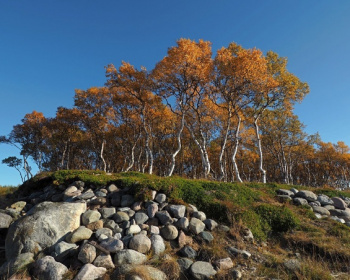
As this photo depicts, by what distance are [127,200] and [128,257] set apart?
3524 mm

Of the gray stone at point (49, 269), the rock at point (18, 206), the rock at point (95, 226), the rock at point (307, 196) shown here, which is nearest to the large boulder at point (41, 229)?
the rock at point (95, 226)

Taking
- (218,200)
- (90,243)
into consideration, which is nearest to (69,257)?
(90,243)

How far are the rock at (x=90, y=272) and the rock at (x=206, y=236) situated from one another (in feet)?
11.4

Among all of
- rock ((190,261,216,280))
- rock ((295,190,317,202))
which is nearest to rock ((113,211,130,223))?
rock ((190,261,216,280))

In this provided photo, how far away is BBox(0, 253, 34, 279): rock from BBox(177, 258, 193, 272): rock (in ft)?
14.3

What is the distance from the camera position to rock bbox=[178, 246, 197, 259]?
7.52 meters

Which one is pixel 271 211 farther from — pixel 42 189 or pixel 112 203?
pixel 42 189

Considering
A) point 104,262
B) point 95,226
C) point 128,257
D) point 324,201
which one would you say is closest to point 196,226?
point 128,257

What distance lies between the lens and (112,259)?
6965mm

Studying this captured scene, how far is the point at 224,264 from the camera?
23.0 ft

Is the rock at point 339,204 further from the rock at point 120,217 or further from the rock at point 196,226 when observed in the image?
the rock at point 120,217

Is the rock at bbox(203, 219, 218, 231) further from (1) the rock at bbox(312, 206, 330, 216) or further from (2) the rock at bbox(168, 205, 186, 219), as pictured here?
(1) the rock at bbox(312, 206, 330, 216)

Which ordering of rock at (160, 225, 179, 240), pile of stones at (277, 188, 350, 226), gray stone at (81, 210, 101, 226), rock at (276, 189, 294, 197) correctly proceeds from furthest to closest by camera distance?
rock at (276, 189, 294, 197) → pile of stones at (277, 188, 350, 226) → gray stone at (81, 210, 101, 226) → rock at (160, 225, 179, 240)

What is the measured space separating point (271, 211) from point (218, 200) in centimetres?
235
